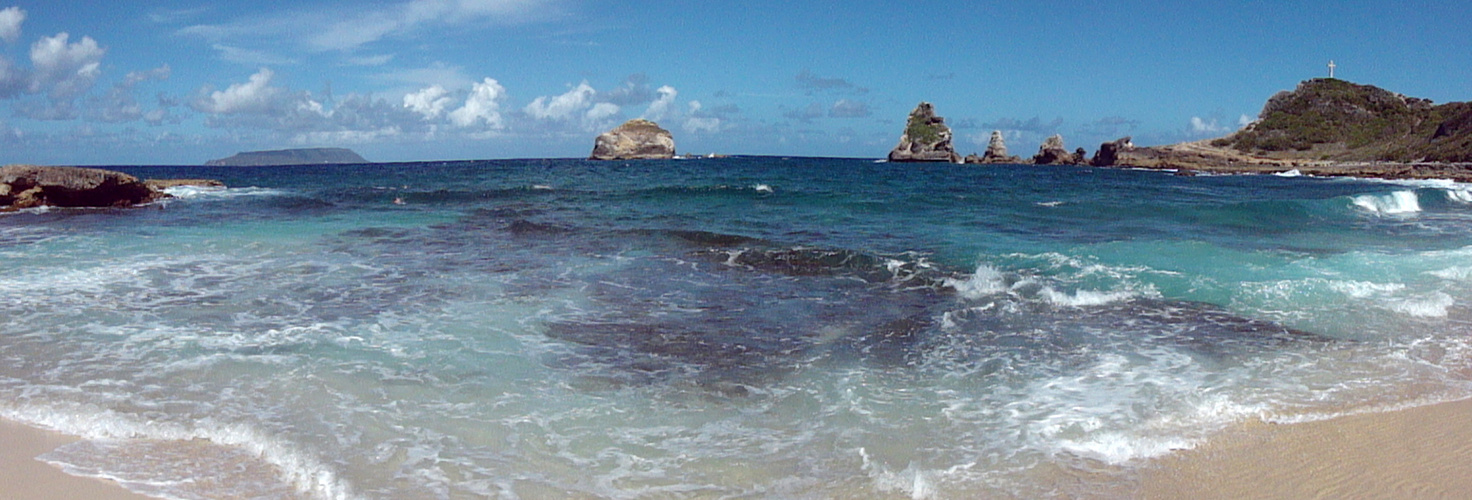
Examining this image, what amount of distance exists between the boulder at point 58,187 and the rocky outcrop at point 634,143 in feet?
318

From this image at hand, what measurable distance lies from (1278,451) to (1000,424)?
5.08ft

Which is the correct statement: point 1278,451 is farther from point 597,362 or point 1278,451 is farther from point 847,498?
point 597,362

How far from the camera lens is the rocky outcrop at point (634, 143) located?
12081 cm

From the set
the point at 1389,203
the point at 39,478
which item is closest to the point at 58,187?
the point at 39,478

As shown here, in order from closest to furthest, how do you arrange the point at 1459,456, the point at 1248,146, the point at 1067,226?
the point at 1459,456 → the point at 1067,226 → the point at 1248,146

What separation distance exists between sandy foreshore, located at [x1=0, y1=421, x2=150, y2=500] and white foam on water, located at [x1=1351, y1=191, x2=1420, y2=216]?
2897 centimetres

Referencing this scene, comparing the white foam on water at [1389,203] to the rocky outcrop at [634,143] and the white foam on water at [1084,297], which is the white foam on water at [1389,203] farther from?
the rocky outcrop at [634,143]

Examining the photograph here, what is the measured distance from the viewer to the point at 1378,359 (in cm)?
672

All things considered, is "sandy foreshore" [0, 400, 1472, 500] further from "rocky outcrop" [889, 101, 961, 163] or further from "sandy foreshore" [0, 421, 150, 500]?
"rocky outcrop" [889, 101, 961, 163]

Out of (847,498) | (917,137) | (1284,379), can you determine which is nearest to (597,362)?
(847,498)

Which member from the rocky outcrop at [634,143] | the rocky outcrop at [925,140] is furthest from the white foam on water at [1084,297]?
the rocky outcrop at [634,143]

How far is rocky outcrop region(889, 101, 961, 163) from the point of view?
107m

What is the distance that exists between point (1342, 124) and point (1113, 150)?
22.3m

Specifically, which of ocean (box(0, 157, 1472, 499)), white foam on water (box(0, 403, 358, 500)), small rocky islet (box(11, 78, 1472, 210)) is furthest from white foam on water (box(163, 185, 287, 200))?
white foam on water (box(0, 403, 358, 500))
